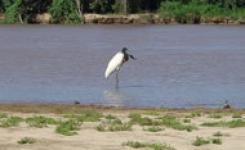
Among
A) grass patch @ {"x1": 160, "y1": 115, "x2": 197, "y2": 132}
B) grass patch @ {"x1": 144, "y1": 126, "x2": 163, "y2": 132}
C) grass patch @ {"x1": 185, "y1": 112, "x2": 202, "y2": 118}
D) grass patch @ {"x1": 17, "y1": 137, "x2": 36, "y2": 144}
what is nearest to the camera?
grass patch @ {"x1": 17, "y1": 137, "x2": 36, "y2": 144}

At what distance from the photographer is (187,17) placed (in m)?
76.5

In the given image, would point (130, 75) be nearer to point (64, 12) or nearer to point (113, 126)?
point (113, 126)

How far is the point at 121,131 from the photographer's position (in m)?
12.6

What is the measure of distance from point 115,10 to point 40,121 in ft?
210

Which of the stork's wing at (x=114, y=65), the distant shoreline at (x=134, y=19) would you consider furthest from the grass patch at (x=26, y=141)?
the distant shoreline at (x=134, y=19)

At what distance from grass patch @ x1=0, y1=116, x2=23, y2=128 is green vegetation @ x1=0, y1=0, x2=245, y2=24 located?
60.7m

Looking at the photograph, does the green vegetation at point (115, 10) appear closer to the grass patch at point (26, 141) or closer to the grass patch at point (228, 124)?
the grass patch at point (228, 124)

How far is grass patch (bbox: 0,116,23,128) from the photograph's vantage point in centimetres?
1295

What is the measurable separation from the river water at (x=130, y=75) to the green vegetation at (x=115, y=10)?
33.1 meters

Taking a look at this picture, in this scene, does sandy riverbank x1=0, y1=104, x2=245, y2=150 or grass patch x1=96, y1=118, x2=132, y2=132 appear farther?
grass patch x1=96, y1=118, x2=132, y2=132

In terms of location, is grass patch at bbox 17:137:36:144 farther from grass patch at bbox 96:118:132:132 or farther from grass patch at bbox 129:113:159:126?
grass patch at bbox 129:113:159:126

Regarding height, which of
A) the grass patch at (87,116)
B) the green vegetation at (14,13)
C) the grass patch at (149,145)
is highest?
the grass patch at (149,145)

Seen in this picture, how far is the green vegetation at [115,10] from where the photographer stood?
75750mm

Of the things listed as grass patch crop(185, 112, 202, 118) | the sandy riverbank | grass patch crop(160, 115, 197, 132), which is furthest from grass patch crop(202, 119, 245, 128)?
grass patch crop(185, 112, 202, 118)
